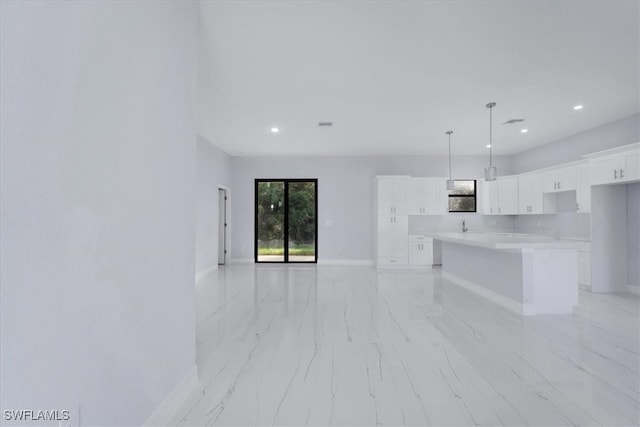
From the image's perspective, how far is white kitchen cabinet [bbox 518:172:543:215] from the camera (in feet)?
21.4

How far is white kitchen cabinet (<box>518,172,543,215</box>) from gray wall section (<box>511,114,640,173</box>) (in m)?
0.45

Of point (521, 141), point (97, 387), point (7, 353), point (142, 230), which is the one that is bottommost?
point (97, 387)

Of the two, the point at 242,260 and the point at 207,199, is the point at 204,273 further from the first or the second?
the point at 242,260

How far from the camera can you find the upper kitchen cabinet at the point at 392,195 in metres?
7.53

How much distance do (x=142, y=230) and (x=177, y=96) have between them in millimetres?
895

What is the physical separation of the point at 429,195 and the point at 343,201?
208 centimetres

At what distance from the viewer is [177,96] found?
1979 millimetres

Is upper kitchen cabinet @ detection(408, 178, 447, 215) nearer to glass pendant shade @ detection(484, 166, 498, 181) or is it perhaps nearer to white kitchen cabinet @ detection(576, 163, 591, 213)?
white kitchen cabinet @ detection(576, 163, 591, 213)

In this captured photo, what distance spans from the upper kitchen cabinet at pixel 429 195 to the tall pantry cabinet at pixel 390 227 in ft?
1.34

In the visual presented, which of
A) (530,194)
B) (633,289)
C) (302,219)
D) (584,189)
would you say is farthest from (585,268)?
(302,219)

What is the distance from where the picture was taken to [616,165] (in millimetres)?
4680

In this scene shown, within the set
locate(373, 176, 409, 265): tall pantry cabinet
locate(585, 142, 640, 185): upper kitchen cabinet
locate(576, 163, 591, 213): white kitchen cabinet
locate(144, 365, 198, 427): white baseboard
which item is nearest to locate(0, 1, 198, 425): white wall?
locate(144, 365, 198, 427): white baseboard

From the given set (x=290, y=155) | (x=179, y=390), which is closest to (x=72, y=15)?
(x=179, y=390)

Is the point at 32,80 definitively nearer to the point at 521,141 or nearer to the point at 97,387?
the point at 97,387
